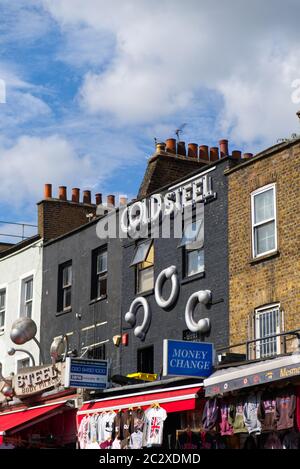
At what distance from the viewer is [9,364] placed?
111ft

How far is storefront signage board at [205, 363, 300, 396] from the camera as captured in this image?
743 inches

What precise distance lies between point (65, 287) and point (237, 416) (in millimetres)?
12088

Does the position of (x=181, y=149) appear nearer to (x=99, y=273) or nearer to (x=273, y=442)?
(x=99, y=273)

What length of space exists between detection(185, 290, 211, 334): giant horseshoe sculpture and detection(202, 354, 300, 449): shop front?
3208 mm

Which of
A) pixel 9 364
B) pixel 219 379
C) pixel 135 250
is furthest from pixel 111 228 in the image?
pixel 219 379

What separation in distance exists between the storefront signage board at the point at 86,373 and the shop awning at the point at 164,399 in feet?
3.84

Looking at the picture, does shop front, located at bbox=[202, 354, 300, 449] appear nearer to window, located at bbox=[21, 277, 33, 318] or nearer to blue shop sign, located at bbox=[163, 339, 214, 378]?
blue shop sign, located at bbox=[163, 339, 214, 378]

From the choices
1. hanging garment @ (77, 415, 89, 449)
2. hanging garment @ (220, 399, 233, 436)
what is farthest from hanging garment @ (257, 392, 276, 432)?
hanging garment @ (77, 415, 89, 449)

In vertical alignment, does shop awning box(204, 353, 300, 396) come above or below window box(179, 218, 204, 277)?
below

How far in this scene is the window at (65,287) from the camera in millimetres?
31750

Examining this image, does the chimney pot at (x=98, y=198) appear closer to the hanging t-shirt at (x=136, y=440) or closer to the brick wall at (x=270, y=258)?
the brick wall at (x=270, y=258)

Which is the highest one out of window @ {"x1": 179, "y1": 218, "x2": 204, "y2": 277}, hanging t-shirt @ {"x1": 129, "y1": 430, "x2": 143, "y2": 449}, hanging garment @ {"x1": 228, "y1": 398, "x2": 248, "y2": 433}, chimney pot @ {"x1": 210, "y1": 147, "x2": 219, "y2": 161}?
chimney pot @ {"x1": 210, "y1": 147, "x2": 219, "y2": 161}
